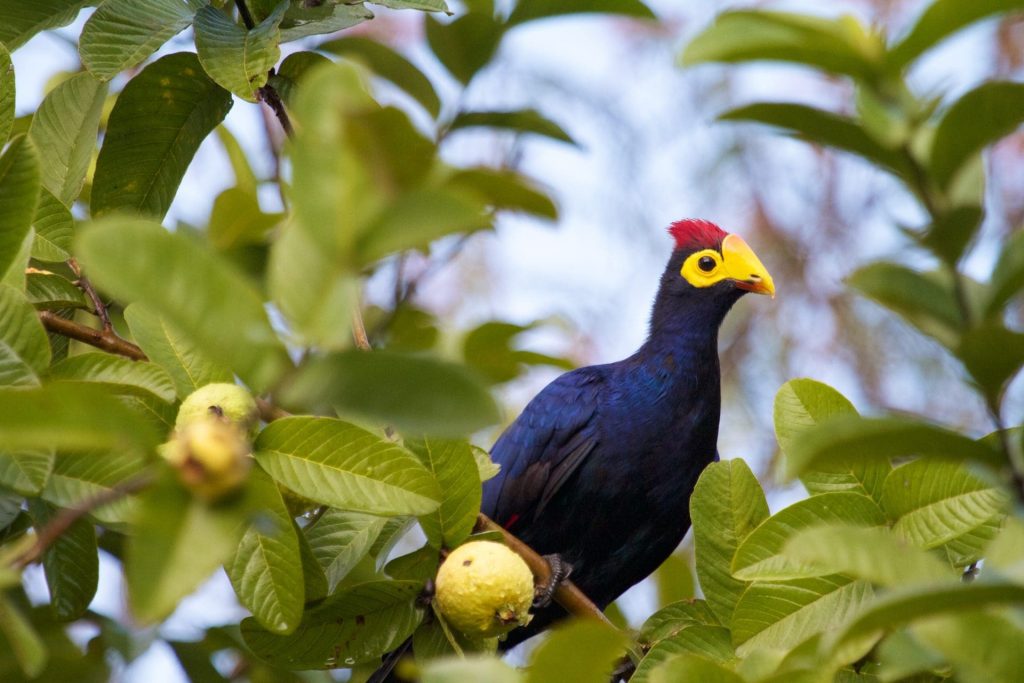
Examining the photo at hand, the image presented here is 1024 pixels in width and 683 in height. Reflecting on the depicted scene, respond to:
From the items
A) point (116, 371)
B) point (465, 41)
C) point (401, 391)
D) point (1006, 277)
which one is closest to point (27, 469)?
point (116, 371)

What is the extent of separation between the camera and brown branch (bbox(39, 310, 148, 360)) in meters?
1.82

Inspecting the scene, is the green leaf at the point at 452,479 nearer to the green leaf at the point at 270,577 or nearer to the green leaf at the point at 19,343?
the green leaf at the point at 270,577

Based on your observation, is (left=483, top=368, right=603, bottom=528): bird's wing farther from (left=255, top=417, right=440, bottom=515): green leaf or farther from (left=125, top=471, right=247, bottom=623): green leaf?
(left=125, top=471, right=247, bottom=623): green leaf

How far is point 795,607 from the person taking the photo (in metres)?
1.81

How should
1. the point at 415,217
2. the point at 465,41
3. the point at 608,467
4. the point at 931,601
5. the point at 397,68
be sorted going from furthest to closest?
the point at 608,467 < the point at 397,68 < the point at 465,41 < the point at 931,601 < the point at 415,217

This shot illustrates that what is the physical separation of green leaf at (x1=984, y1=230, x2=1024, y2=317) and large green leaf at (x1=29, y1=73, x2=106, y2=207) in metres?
1.63

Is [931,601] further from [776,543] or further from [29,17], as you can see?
[29,17]

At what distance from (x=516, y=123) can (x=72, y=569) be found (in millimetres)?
1258

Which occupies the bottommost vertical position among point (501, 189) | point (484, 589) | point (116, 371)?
point (484, 589)

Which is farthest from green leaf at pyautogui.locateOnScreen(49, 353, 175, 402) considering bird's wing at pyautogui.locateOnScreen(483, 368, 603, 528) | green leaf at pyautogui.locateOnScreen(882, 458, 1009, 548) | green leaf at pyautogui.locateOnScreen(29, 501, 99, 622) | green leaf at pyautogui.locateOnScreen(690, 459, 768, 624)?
bird's wing at pyautogui.locateOnScreen(483, 368, 603, 528)

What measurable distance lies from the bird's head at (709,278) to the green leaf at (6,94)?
242cm

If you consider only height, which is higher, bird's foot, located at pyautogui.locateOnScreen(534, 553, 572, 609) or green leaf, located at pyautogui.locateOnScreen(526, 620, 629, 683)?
green leaf, located at pyautogui.locateOnScreen(526, 620, 629, 683)

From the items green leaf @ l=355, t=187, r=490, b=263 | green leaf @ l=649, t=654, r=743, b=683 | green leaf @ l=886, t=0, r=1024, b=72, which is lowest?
green leaf @ l=649, t=654, r=743, b=683

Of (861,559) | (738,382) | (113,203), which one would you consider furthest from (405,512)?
(738,382)
